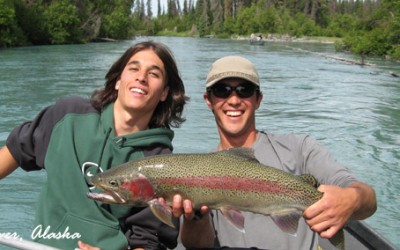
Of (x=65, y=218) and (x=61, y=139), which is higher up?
(x=61, y=139)

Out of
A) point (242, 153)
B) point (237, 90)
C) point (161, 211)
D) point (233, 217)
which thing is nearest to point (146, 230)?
point (161, 211)

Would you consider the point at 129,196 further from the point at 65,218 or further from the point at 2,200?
the point at 2,200

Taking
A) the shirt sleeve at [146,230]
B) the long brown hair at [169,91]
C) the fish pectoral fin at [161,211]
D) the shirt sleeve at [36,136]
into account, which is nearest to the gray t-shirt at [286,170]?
the shirt sleeve at [146,230]

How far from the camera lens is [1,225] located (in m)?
6.34

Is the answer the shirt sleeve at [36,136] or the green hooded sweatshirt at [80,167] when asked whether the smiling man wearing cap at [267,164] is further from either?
the shirt sleeve at [36,136]

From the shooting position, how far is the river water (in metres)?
7.39

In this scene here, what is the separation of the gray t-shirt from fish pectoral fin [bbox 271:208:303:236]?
279 mm

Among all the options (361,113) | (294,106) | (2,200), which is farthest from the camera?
(294,106)

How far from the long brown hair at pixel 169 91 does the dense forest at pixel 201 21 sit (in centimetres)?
3428

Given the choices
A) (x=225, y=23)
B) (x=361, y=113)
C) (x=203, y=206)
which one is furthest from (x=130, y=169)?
(x=225, y=23)

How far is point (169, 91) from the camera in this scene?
134 inches

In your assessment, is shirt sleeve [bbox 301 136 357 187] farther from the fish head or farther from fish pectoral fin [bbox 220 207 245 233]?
the fish head

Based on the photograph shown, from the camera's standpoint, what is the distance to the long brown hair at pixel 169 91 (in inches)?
127

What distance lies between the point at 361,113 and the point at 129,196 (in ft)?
42.6
